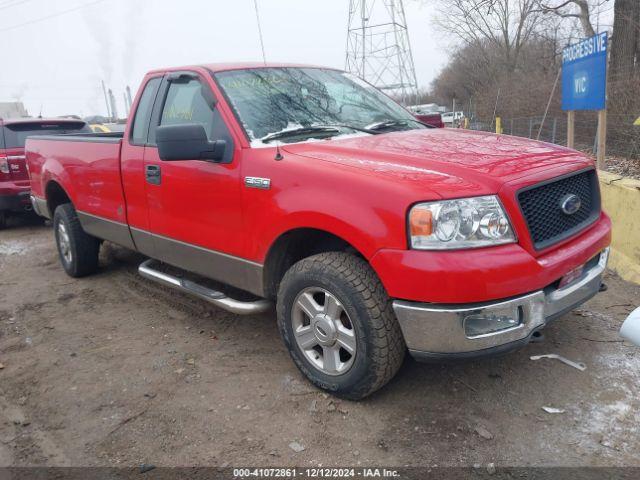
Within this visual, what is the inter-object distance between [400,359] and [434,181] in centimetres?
95

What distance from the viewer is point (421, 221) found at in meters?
2.51

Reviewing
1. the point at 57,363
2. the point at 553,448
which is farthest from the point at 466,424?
the point at 57,363

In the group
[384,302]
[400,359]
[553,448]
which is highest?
[384,302]

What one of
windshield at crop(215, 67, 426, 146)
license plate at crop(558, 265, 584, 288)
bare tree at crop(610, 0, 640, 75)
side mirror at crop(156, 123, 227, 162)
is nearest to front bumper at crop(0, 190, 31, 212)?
windshield at crop(215, 67, 426, 146)

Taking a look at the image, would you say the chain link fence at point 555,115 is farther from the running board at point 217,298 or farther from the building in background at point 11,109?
the building in background at point 11,109

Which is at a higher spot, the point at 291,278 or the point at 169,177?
the point at 169,177

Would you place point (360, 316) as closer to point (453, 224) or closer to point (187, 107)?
point (453, 224)

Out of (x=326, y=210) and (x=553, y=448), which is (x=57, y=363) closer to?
(x=326, y=210)

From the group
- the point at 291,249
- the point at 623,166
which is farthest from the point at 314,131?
the point at 623,166

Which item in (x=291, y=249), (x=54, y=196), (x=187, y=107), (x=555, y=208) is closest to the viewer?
(x=555, y=208)

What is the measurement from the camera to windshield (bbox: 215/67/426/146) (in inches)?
139

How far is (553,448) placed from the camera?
2.59 m

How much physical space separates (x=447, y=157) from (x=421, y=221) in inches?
23.2

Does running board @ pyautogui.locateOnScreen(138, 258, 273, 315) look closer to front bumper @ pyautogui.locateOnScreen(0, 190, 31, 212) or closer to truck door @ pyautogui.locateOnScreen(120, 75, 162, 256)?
truck door @ pyautogui.locateOnScreen(120, 75, 162, 256)
